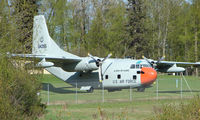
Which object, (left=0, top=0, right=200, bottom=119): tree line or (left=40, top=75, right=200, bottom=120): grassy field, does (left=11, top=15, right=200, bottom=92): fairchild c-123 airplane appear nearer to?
(left=40, top=75, right=200, bottom=120): grassy field

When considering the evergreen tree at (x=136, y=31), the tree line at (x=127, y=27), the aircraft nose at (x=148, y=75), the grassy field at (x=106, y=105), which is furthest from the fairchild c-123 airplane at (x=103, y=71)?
the evergreen tree at (x=136, y=31)

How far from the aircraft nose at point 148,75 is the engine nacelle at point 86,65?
3.96 m

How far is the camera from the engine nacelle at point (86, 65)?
90.9 ft

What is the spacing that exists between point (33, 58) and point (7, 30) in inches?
68.1

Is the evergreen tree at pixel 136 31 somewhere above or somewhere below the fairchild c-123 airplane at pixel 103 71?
above

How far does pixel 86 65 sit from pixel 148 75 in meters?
5.27

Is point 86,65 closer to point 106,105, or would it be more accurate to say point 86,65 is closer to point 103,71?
point 103,71

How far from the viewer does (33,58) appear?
1081 centimetres

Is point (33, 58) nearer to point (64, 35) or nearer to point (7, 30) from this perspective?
point (7, 30)

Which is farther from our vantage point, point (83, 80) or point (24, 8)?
point (83, 80)

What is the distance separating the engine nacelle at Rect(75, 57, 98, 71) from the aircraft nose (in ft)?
13.0

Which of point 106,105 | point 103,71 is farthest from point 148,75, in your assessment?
point 106,105

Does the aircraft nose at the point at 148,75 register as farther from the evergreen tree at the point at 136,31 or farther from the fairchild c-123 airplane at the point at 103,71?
the evergreen tree at the point at 136,31

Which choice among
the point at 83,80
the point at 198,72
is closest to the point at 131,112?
the point at 83,80
